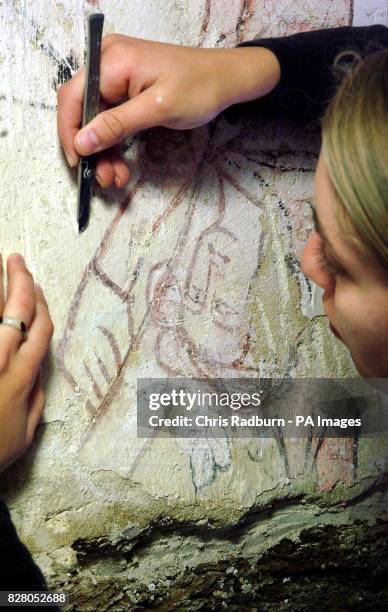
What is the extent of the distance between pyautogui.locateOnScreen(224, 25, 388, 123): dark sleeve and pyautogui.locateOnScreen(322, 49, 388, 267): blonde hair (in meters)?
0.24

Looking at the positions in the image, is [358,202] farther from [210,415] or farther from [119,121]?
[210,415]

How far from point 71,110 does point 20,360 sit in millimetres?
358

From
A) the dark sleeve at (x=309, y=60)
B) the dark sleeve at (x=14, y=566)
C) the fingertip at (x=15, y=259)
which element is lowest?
the dark sleeve at (x=14, y=566)

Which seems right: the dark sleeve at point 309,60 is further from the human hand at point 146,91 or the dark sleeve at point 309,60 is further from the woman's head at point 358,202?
the woman's head at point 358,202

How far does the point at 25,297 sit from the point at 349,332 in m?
0.46

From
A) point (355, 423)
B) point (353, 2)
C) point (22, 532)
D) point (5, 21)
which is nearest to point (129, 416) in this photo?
point (22, 532)

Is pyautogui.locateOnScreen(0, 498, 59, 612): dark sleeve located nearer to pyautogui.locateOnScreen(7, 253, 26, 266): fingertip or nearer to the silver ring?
the silver ring

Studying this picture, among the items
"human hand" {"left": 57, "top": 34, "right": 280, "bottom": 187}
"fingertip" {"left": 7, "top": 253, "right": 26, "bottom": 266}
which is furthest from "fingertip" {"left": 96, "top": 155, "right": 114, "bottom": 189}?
"fingertip" {"left": 7, "top": 253, "right": 26, "bottom": 266}

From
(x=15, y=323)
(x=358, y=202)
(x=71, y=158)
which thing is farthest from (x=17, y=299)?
(x=358, y=202)

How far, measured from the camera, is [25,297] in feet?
3.22

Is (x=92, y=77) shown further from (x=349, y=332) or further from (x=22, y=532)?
(x=22, y=532)

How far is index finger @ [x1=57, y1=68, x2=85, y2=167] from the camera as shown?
989 millimetres

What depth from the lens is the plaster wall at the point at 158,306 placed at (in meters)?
1.03

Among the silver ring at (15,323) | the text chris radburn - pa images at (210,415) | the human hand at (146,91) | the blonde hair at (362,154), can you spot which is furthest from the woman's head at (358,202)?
the silver ring at (15,323)
